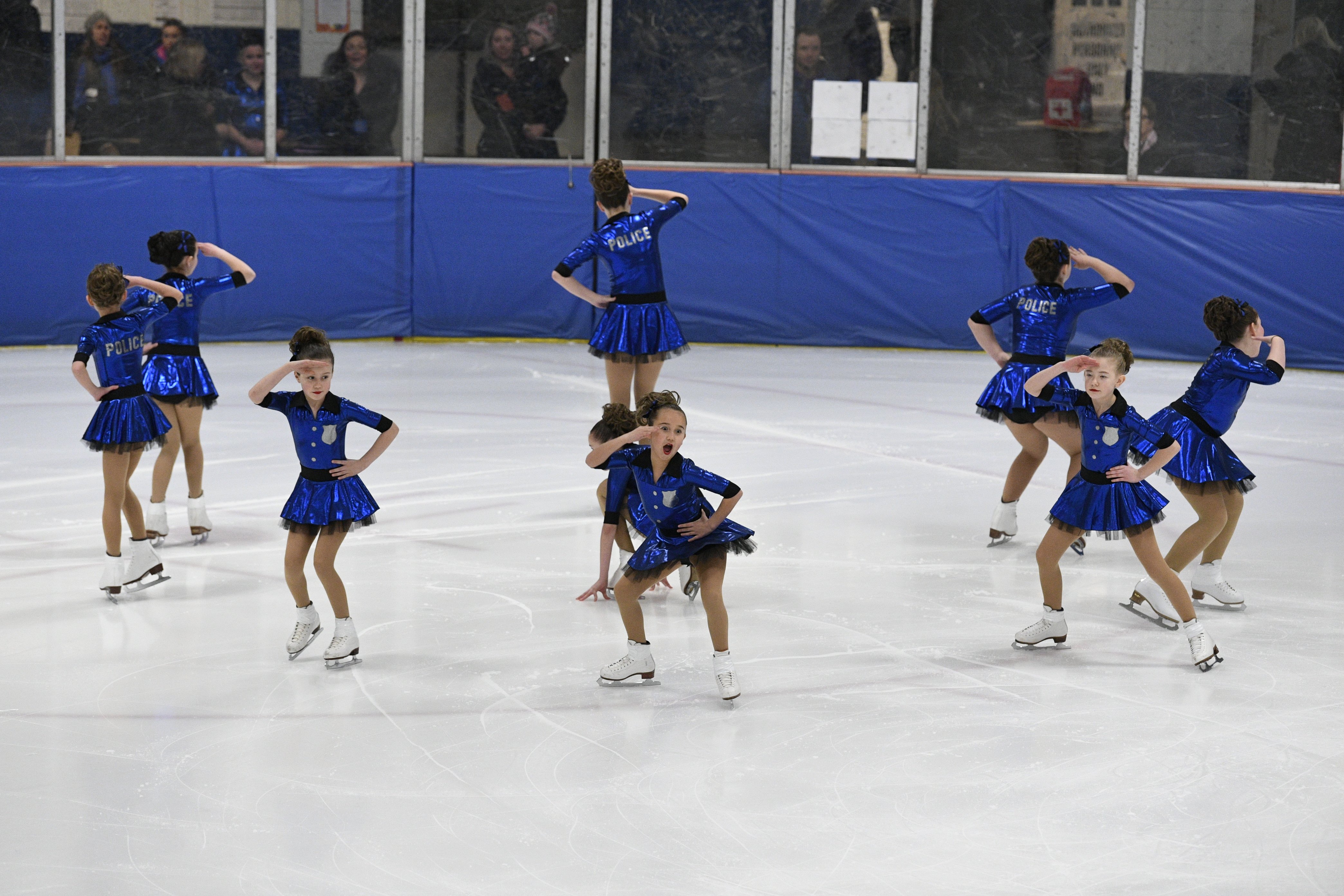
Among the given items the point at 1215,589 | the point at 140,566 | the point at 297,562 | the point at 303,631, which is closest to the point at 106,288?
the point at 140,566

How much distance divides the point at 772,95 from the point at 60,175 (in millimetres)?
6358

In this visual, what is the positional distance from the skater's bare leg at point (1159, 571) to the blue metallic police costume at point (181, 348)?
424cm

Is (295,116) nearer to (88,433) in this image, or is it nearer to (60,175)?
(60,175)

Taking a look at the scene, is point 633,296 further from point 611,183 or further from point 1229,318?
point 1229,318

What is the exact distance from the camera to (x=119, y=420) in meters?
6.69

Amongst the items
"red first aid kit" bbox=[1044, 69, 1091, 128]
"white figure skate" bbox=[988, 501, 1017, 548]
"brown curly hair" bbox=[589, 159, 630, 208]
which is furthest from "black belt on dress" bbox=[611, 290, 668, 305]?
"red first aid kit" bbox=[1044, 69, 1091, 128]

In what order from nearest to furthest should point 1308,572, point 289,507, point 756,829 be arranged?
1. point 756,829
2. point 289,507
3. point 1308,572

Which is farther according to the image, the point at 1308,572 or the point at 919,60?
the point at 919,60

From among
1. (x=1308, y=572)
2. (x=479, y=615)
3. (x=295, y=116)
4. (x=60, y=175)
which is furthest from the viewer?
(x=295, y=116)

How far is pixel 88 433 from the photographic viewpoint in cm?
666

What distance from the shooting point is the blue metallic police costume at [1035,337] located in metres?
7.55

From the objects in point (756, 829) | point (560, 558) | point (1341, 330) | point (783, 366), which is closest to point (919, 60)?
point (783, 366)

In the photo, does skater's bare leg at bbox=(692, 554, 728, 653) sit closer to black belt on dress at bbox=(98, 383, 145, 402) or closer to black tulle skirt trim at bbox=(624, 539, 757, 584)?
black tulle skirt trim at bbox=(624, 539, 757, 584)

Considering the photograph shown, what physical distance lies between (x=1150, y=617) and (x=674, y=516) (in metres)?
2.40
